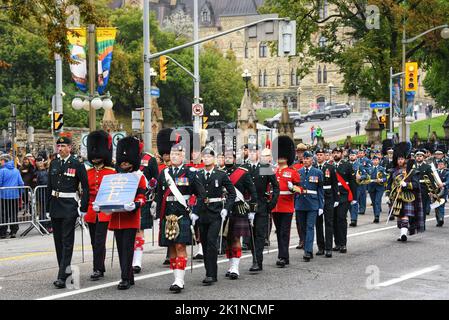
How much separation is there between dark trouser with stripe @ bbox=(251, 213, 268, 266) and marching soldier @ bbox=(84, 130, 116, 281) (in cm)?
238

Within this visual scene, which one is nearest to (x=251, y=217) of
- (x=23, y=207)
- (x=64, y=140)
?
(x=64, y=140)

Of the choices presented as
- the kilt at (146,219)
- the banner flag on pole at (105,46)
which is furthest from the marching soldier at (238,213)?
the banner flag on pole at (105,46)

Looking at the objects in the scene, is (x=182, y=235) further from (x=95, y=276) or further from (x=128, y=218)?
(x=95, y=276)

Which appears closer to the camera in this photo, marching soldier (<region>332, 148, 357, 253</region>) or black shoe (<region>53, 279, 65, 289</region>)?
black shoe (<region>53, 279, 65, 289</region>)

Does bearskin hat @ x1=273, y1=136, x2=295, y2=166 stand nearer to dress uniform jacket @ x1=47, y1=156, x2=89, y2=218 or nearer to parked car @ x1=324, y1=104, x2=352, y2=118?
dress uniform jacket @ x1=47, y1=156, x2=89, y2=218

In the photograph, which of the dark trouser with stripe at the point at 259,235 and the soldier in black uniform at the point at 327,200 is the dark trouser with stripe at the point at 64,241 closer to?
the dark trouser with stripe at the point at 259,235

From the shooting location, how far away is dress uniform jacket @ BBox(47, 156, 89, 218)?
41.7 feet

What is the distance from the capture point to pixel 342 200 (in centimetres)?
1734

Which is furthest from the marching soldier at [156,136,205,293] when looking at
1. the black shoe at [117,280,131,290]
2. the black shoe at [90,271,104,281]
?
the black shoe at [90,271,104,281]

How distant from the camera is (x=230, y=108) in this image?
91250 millimetres

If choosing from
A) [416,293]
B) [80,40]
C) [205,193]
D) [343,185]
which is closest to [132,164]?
[205,193]

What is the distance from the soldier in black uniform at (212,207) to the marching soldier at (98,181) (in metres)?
1.40

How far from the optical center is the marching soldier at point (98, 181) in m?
13.0
